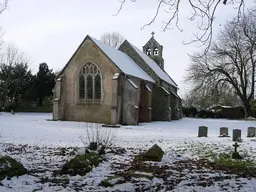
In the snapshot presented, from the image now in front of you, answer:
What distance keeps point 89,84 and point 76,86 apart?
1.35 m

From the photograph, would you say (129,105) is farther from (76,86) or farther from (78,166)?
(78,166)

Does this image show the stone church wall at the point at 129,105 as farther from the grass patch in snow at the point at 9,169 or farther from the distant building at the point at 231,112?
the distant building at the point at 231,112

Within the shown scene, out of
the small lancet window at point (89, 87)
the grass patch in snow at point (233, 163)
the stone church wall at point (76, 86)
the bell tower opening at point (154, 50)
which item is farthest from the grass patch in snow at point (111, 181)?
the bell tower opening at point (154, 50)

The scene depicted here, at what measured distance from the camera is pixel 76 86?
1161 inches

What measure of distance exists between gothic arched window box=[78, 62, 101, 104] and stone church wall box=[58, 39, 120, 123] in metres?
0.37

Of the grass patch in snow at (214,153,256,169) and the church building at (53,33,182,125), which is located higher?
the church building at (53,33,182,125)

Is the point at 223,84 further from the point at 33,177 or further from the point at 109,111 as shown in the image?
the point at 33,177

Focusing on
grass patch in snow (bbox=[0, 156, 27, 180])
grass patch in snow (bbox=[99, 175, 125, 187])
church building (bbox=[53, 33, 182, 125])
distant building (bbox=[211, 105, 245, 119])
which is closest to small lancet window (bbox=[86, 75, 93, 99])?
church building (bbox=[53, 33, 182, 125])

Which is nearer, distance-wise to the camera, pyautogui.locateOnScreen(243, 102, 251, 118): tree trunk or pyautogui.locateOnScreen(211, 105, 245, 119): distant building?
pyautogui.locateOnScreen(243, 102, 251, 118): tree trunk

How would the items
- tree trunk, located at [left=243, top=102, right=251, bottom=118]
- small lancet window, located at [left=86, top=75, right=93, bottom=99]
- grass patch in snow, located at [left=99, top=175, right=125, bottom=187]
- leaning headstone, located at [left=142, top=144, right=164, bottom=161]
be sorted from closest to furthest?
1. grass patch in snow, located at [left=99, top=175, right=125, bottom=187]
2. leaning headstone, located at [left=142, top=144, right=164, bottom=161]
3. small lancet window, located at [left=86, top=75, right=93, bottom=99]
4. tree trunk, located at [left=243, top=102, right=251, bottom=118]

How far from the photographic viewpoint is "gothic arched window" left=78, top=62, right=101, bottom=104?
28.6m

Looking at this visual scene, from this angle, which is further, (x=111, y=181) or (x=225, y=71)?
(x=225, y=71)

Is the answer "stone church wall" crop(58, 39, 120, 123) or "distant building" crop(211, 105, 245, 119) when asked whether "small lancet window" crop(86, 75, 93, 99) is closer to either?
"stone church wall" crop(58, 39, 120, 123)

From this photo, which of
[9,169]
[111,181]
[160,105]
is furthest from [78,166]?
[160,105]
